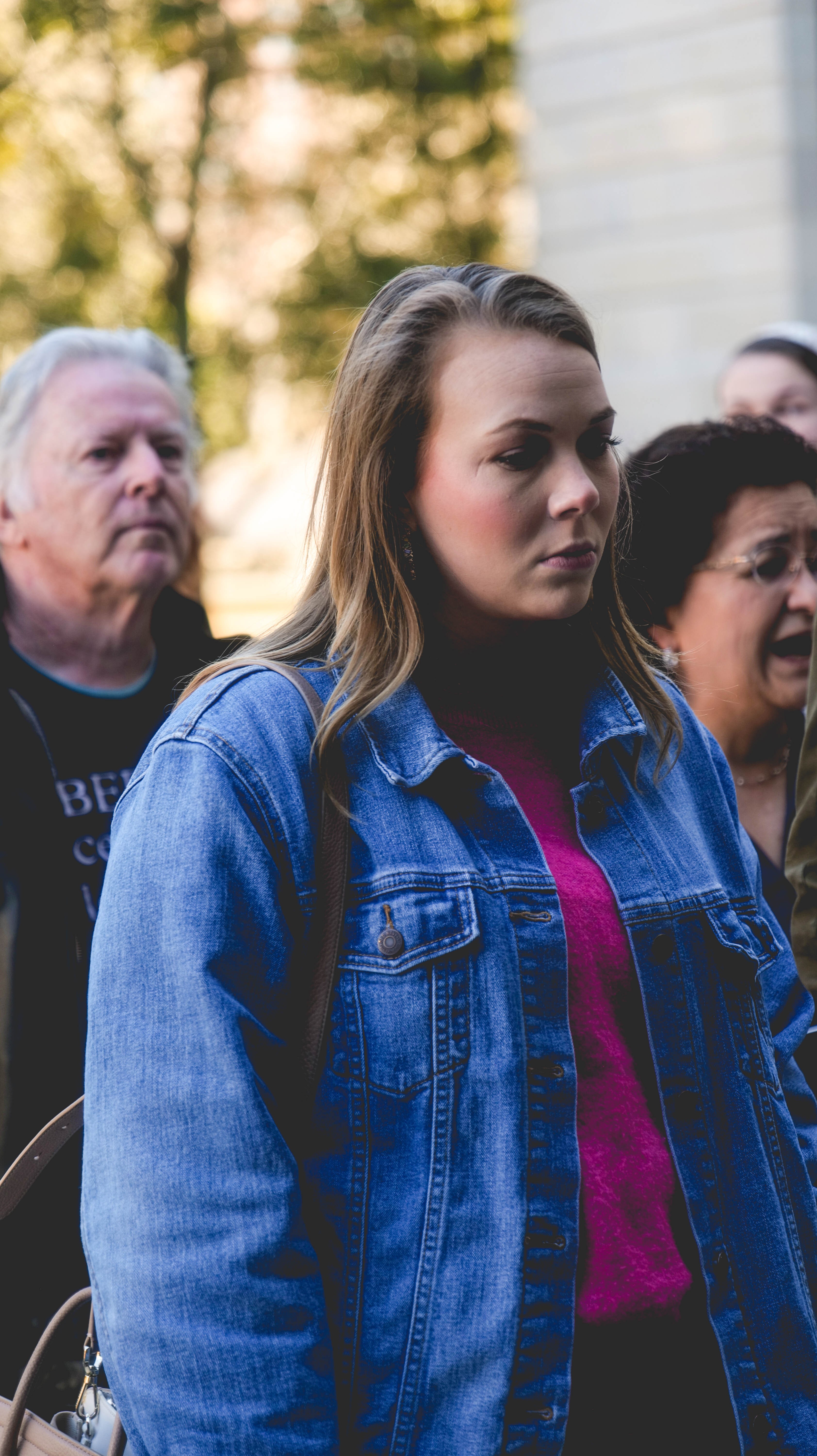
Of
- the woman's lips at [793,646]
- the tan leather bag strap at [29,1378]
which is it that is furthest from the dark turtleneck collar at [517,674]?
the woman's lips at [793,646]

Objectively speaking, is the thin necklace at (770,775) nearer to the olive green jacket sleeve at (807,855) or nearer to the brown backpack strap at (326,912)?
the olive green jacket sleeve at (807,855)

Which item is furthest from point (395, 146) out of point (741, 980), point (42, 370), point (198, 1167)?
point (198, 1167)

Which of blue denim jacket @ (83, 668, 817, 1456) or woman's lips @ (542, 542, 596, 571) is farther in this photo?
woman's lips @ (542, 542, 596, 571)

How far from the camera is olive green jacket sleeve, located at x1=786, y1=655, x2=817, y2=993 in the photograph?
263 centimetres

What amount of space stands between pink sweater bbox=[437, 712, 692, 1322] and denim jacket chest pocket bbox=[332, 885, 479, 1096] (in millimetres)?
164

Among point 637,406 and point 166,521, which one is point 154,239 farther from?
point 166,521

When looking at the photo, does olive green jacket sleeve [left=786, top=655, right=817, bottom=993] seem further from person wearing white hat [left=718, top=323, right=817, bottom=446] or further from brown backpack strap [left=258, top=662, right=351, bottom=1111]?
person wearing white hat [left=718, top=323, right=817, bottom=446]

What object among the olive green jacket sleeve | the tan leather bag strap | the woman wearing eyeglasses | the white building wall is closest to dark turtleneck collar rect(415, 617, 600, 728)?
the olive green jacket sleeve

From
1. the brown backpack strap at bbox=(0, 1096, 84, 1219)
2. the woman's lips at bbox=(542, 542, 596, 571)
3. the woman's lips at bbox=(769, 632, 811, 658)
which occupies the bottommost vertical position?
the brown backpack strap at bbox=(0, 1096, 84, 1219)

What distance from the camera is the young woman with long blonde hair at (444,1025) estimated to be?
154cm

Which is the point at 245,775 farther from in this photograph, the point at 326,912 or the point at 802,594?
the point at 802,594

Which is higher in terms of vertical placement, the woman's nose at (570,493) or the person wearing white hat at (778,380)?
the woman's nose at (570,493)

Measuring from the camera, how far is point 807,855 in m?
2.69

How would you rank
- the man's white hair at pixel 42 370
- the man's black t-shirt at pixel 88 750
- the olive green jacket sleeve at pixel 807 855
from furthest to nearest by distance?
the man's white hair at pixel 42 370 < the man's black t-shirt at pixel 88 750 < the olive green jacket sleeve at pixel 807 855
